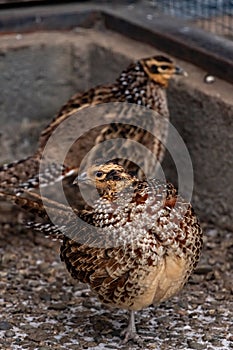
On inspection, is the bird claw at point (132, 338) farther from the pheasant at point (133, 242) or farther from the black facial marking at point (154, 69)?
the black facial marking at point (154, 69)

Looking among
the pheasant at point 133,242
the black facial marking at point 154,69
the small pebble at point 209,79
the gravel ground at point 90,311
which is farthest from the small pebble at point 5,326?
the small pebble at point 209,79

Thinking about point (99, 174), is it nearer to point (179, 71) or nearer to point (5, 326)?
point (5, 326)

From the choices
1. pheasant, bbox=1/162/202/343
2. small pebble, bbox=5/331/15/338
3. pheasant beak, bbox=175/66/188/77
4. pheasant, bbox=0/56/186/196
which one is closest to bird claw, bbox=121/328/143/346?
pheasant, bbox=1/162/202/343

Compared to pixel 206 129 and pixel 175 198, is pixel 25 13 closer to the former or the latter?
pixel 206 129

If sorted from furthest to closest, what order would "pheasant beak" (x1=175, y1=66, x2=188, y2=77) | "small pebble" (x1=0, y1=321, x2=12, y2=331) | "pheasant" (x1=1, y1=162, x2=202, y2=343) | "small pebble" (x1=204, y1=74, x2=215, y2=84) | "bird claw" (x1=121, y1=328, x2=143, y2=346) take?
1. "small pebble" (x1=204, y1=74, x2=215, y2=84)
2. "pheasant beak" (x1=175, y1=66, x2=188, y2=77)
3. "small pebble" (x1=0, y1=321, x2=12, y2=331)
4. "bird claw" (x1=121, y1=328, x2=143, y2=346)
5. "pheasant" (x1=1, y1=162, x2=202, y2=343)

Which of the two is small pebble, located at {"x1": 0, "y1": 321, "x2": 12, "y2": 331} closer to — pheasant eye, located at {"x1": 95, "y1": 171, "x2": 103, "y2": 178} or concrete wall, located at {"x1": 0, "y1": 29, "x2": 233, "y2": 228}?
pheasant eye, located at {"x1": 95, "y1": 171, "x2": 103, "y2": 178}

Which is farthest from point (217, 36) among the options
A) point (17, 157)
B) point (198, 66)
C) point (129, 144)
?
point (17, 157)
